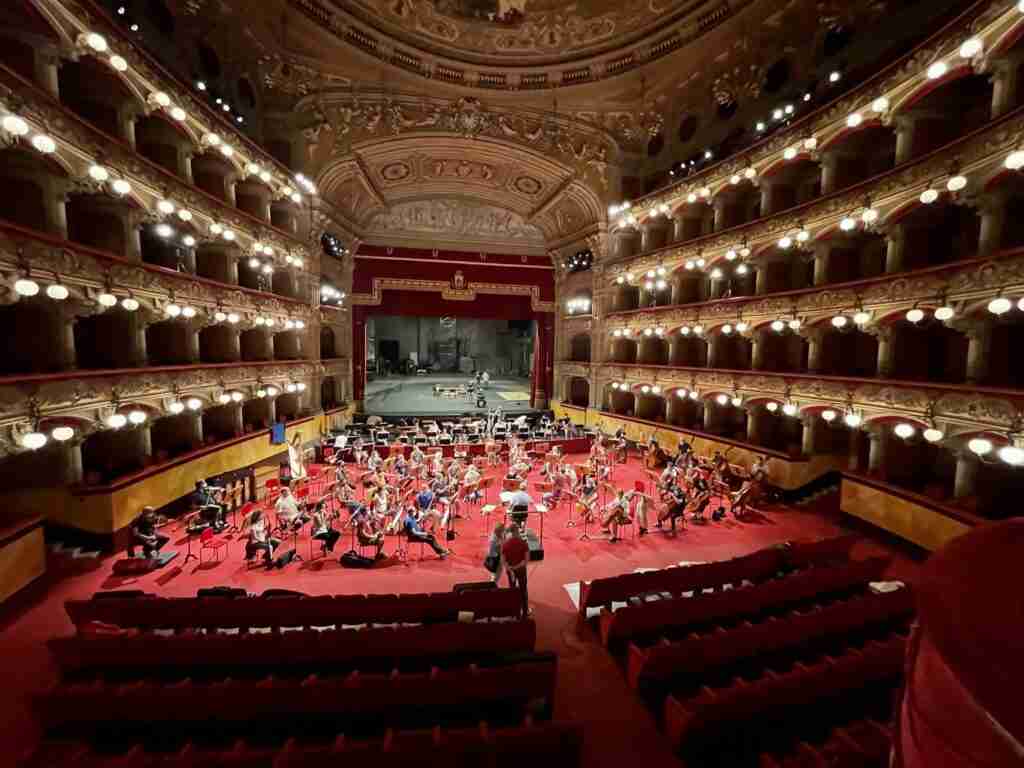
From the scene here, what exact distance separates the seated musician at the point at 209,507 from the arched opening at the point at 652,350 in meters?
18.9

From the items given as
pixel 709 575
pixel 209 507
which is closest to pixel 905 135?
pixel 709 575

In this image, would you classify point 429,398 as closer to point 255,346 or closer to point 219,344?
point 255,346

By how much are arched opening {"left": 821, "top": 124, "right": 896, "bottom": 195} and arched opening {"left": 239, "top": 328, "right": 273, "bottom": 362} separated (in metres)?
21.0

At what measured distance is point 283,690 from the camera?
4.59m

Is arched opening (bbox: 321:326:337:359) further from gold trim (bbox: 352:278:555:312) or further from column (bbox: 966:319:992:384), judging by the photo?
column (bbox: 966:319:992:384)

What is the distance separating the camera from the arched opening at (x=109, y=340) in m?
11.6

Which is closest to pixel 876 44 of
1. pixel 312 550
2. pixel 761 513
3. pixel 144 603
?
pixel 761 513

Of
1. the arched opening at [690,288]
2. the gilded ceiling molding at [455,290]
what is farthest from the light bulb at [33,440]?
the arched opening at [690,288]

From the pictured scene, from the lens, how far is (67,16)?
28.2 feet

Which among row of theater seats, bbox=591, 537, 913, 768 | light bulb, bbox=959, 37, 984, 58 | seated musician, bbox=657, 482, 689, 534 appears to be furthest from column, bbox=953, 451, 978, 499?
light bulb, bbox=959, 37, 984, 58

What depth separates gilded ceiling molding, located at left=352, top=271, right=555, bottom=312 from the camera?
85.0 feet

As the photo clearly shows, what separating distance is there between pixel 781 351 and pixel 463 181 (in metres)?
18.9

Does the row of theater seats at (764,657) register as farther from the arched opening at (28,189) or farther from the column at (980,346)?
the arched opening at (28,189)

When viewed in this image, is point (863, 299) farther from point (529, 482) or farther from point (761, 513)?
point (529, 482)
